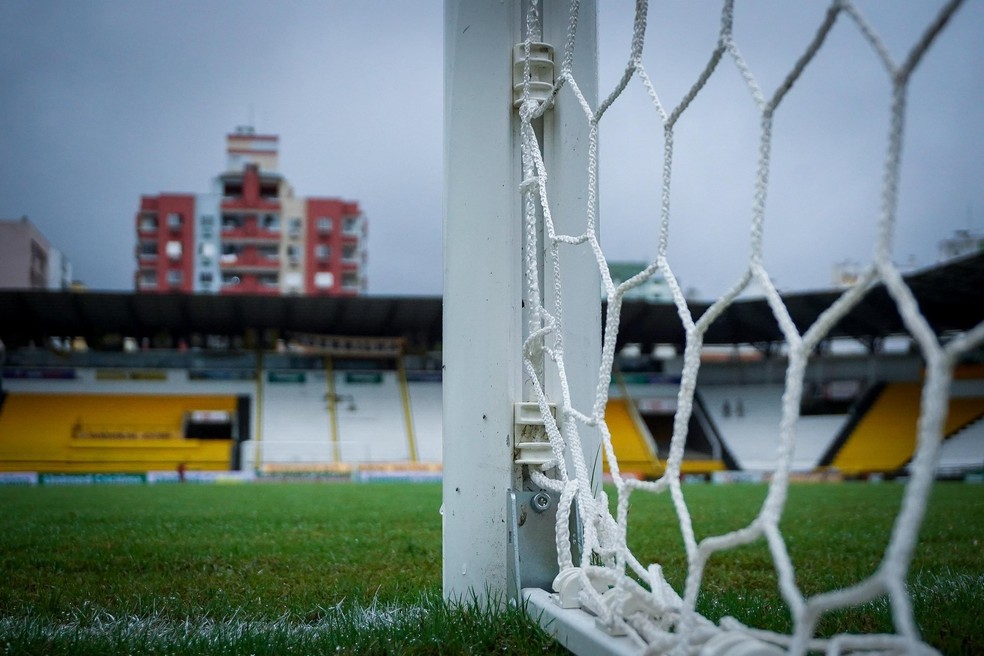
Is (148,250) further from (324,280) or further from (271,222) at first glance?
(324,280)

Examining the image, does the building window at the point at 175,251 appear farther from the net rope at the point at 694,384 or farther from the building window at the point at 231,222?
the net rope at the point at 694,384

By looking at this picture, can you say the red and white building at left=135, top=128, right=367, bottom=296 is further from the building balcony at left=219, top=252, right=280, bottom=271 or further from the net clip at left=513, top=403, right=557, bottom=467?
the net clip at left=513, top=403, right=557, bottom=467

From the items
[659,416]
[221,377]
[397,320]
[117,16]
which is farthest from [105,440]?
[117,16]

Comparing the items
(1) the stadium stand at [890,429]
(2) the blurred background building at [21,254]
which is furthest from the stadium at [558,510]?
(2) the blurred background building at [21,254]

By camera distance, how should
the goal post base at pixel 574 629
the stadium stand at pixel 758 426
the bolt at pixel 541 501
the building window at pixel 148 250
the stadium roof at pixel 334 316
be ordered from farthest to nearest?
the building window at pixel 148 250, the stadium stand at pixel 758 426, the stadium roof at pixel 334 316, the bolt at pixel 541 501, the goal post base at pixel 574 629

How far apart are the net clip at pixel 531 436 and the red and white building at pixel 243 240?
5189cm

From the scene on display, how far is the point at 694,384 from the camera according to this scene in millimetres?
1364

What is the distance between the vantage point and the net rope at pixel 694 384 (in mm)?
830

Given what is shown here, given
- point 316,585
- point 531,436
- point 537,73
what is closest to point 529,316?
point 531,436

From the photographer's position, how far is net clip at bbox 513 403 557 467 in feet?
6.69

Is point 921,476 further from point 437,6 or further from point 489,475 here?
point 437,6

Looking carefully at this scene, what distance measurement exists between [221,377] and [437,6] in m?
27.1

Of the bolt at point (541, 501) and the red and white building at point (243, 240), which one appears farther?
the red and white building at point (243, 240)

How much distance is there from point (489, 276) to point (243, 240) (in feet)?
176
